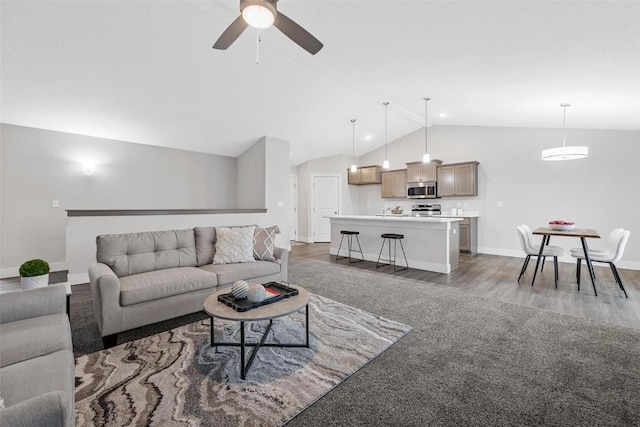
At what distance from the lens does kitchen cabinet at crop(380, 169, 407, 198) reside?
779 centimetres

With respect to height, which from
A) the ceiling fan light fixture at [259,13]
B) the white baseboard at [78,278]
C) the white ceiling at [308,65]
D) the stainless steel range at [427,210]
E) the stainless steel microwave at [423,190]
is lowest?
the white baseboard at [78,278]

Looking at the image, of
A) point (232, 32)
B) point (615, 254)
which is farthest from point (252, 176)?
point (615, 254)

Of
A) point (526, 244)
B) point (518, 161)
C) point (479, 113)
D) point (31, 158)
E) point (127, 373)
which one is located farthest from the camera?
point (518, 161)

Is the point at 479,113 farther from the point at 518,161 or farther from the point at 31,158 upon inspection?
the point at 31,158

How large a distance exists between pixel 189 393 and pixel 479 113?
20.4 ft

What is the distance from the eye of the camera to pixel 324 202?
28.7ft

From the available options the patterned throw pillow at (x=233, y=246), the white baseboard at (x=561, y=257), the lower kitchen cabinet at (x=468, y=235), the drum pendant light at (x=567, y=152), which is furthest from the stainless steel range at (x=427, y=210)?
the patterned throw pillow at (x=233, y=246)

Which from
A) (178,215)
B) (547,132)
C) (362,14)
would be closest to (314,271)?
(178,215)

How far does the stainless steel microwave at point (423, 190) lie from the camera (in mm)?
7214

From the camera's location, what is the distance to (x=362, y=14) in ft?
9.24

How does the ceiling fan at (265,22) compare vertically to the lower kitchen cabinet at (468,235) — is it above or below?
above

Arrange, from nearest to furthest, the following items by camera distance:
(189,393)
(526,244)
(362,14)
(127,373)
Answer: (189,393)
(127,373)
(362,14)
(526,244)

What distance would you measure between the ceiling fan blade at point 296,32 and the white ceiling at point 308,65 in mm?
783

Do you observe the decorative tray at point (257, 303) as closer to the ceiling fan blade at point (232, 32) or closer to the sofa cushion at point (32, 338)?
the sofa cushion at point (32, 338)
